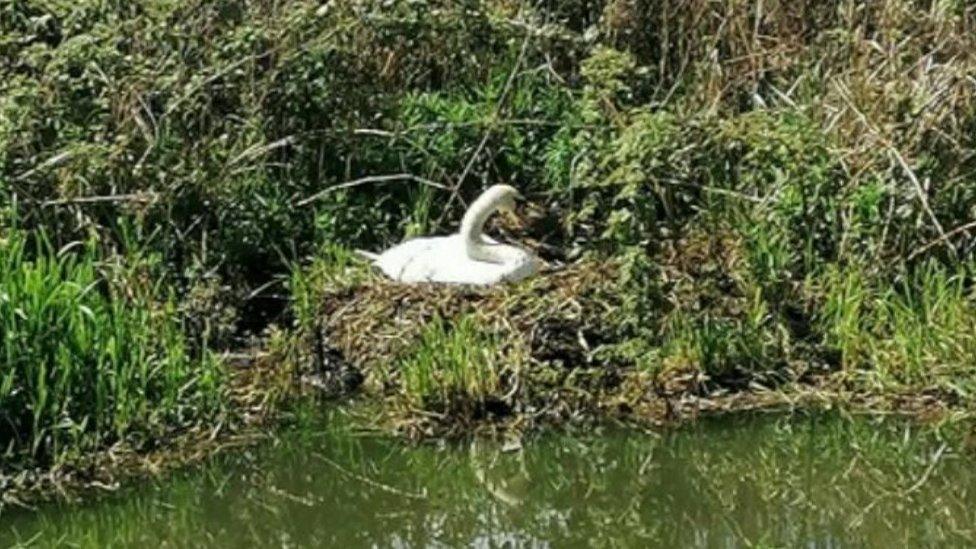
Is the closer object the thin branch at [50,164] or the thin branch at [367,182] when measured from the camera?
the thin branch at [50,164]

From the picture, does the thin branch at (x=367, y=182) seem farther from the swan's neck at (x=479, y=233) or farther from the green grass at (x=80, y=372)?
the green grass at (x=80, y=372)

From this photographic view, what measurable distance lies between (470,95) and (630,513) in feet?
10.1

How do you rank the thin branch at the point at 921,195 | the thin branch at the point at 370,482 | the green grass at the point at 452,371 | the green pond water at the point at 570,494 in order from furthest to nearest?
the thin branch at the point at 921,195, the green grass at the point at 452,371, the thin branch at the point at 370,482, the green pond water at the point at 570,494

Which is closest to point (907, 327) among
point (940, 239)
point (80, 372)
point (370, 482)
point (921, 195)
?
point (940, 239)

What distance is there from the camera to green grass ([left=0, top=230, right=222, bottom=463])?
6121 millimetres

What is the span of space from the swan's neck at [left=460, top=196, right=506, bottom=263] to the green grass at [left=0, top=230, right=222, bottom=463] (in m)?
1.24

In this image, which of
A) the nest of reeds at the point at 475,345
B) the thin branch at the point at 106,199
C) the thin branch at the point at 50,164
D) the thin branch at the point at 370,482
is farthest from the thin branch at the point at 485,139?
the thin branch at the point at 370,482

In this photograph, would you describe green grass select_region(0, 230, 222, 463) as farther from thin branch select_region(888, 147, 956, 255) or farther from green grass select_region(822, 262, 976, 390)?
thin branch select_region(888, 147, 956, 255)

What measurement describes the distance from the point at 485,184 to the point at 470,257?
2.76 feet

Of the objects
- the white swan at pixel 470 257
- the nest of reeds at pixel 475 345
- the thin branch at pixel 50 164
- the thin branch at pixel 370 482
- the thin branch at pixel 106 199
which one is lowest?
the thin branch at pixel 370 482

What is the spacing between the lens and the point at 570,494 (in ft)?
20.0

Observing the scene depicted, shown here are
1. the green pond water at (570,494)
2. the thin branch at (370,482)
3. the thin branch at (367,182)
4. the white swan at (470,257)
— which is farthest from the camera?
the thin branch at (367,182)

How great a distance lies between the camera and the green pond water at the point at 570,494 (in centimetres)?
572

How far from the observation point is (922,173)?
7082 mm
